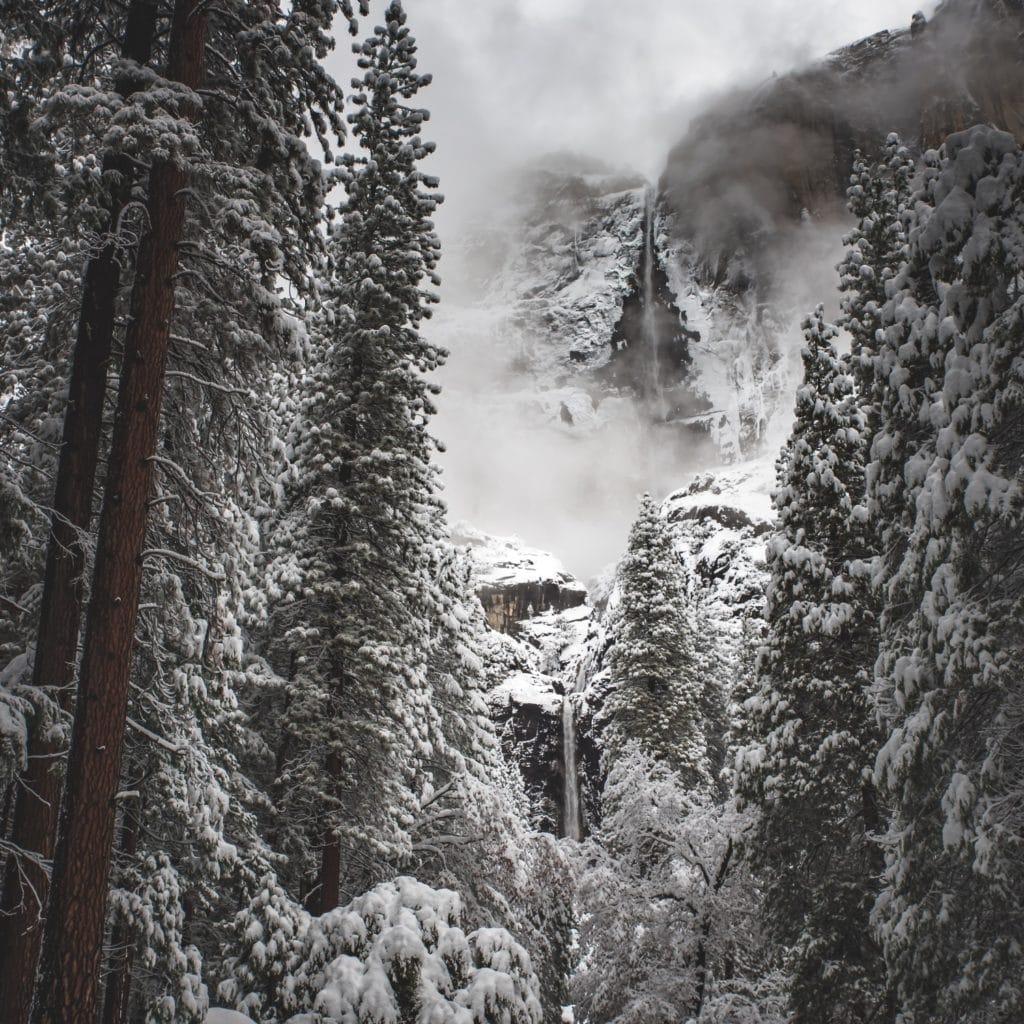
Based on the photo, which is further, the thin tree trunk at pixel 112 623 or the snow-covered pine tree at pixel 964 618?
the snow-covered pine tree at pixel 964 618

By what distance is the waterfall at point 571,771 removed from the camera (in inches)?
2012

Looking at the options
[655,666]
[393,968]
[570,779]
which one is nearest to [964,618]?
[393,968]

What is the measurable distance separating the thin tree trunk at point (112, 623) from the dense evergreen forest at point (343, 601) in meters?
0.03

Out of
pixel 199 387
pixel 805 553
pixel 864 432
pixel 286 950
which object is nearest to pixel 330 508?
pixel 199 387

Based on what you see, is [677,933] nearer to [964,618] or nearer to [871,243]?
[964,618]

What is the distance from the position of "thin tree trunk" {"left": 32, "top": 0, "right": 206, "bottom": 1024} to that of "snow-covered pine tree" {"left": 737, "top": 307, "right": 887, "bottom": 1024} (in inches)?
376

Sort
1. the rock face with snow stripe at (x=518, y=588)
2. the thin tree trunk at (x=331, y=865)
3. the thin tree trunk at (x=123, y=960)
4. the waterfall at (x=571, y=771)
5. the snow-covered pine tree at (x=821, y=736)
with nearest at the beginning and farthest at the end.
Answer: the thin tree trunk at (x=123, y=960) → the thin tree trunk at (x=331, y=865) → the snow-covered pine tree at (x=821, y=736) → the waterfall at (x=571, y=771) → the rock face with snow stripe at (x=518, y=588)

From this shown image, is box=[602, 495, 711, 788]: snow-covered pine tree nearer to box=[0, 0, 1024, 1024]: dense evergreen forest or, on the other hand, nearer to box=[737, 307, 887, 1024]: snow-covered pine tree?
box=[0, 0, 1024, 1024]: dense evergreen forest

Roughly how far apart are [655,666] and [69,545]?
2359 cm

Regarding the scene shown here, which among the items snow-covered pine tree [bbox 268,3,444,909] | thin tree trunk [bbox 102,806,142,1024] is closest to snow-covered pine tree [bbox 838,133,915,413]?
snow-covered pine tree [bbox 268,3,444,909]

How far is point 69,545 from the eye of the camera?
5980mm

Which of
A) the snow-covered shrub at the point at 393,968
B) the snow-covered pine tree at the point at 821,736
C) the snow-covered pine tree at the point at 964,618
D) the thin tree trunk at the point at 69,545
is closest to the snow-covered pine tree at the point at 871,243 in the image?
the snow-covered pine tree at the point at 821,736

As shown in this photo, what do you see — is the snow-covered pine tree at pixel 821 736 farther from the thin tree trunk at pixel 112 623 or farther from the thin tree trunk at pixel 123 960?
the thin tree trunk at pixel 112 623

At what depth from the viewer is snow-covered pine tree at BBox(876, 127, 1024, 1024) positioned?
680cm
